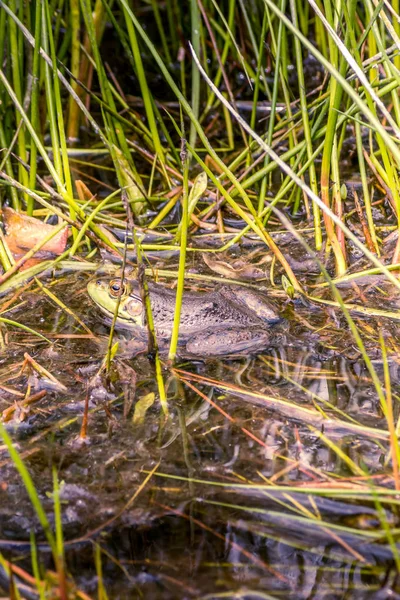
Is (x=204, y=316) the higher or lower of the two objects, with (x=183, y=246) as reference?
lower

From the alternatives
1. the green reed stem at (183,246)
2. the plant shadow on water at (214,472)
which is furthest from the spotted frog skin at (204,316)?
the green reed stem at (183,246)

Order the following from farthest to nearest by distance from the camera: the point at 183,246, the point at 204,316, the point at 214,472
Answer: the point at 204,316
the point at 183,246
the point at 214,472

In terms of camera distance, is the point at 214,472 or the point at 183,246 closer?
the point at 214,472

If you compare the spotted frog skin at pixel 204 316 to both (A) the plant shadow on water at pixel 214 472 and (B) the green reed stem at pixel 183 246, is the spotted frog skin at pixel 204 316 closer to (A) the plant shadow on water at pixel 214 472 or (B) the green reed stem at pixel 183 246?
(A) the plant shadow on water at pixel 214 472

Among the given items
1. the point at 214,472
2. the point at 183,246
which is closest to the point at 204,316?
the point at 183,246

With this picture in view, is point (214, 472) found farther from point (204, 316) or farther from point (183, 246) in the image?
point (204, 316)

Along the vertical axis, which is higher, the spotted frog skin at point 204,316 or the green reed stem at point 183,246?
the green reed stem at point 183,246
